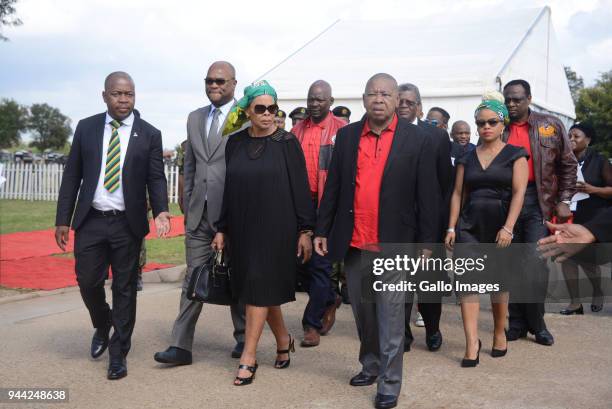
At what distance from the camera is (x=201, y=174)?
5.61 metres

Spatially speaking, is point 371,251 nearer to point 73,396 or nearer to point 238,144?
point 238,144

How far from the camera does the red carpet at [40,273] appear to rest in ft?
29.5

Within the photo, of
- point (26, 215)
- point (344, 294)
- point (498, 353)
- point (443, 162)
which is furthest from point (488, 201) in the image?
point (26, 215)

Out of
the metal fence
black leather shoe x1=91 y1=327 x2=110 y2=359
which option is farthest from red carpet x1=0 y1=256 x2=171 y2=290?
the metal fence

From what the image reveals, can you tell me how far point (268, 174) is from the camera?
16.5ft

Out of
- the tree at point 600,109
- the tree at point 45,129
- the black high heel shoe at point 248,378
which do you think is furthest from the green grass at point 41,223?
the tree at point 45,129

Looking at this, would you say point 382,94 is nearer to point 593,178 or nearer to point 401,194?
point 401,194

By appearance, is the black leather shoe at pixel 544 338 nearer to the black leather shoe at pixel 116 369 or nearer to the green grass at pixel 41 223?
the black leather shoe at pixel 116 369

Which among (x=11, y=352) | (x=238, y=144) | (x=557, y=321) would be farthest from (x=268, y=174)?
(x=557, y=321)

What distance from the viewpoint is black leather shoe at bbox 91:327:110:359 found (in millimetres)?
5609

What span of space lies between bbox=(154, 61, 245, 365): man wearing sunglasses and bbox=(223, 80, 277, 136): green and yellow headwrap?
23 cm

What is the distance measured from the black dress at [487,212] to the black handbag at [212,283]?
1.85 m

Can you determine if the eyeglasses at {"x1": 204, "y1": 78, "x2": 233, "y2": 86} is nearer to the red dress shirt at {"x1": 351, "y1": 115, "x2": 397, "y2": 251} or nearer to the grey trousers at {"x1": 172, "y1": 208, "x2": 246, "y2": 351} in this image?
the grey trousers at {"x1": 172, "y1": 208, "x2": 246, "y2": 351}

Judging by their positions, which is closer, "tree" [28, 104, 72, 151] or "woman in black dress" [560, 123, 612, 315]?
"woman in black dress" [560, 123, 612, 315]
